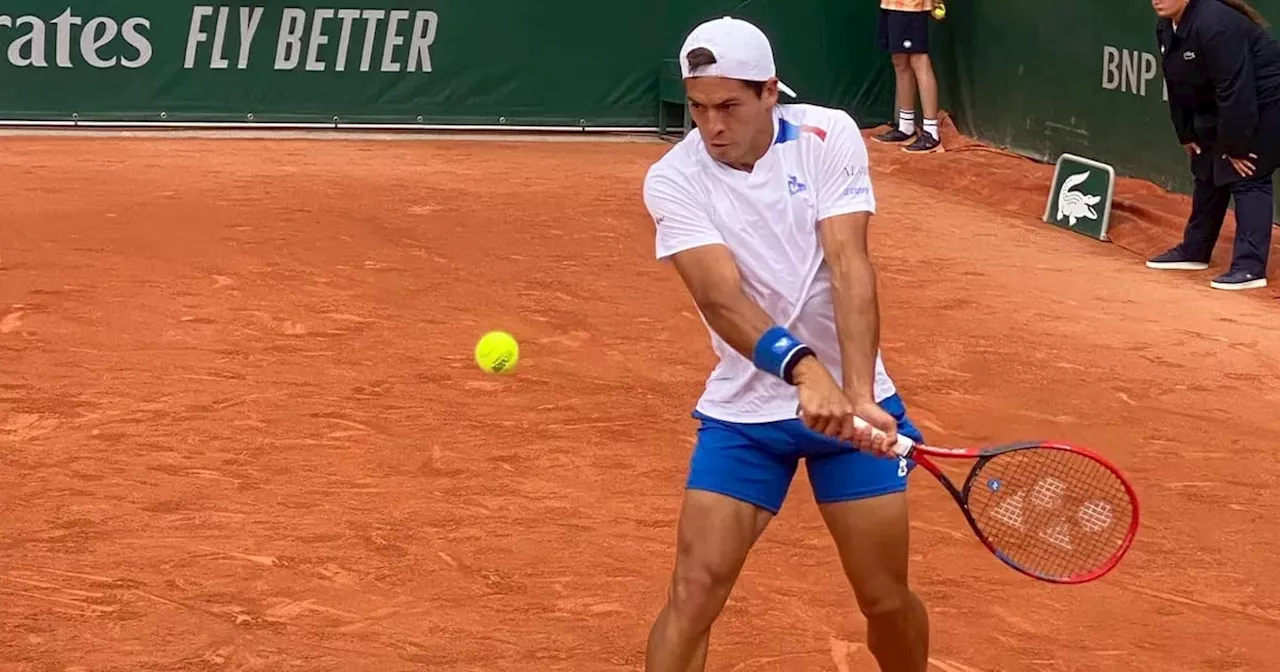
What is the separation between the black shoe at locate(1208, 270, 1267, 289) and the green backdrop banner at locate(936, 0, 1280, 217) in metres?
1.95

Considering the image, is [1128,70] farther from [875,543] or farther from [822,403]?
[822,403]

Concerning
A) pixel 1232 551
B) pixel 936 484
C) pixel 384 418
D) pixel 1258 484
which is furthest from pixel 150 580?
pixel 1258 484

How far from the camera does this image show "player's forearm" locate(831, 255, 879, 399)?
3484mm

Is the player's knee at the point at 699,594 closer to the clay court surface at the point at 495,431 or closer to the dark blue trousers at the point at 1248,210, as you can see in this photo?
the clay court surface at the point at 495,431

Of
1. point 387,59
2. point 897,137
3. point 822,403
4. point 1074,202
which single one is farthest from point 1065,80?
point 822,403

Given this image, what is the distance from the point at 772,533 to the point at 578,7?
1067 centimetres

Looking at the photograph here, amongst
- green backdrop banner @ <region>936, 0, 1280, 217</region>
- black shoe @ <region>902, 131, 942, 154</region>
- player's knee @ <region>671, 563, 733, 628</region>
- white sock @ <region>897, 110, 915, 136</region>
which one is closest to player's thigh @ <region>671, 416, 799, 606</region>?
player's knee @ <region>671, 563, 733, 628</region>

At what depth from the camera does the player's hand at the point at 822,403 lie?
3314 millimetres

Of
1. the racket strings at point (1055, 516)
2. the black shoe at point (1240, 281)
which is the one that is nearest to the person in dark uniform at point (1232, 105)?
the black shoe at point (1240, 281)

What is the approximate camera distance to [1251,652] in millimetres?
4789

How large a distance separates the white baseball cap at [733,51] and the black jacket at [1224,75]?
679 centimetres

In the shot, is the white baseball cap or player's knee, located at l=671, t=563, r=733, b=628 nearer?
the white baseball cap

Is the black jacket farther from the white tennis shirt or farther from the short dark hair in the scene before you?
the short dark hair

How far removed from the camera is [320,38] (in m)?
15.2
